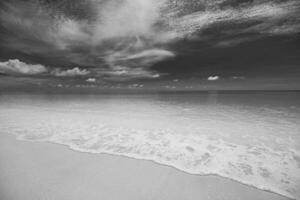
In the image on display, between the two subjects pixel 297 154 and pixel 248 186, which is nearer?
pixel 248 186

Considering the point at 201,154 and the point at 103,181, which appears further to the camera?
the point at 201,154

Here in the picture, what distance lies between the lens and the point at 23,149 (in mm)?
3773

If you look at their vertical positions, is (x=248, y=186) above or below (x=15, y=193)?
below

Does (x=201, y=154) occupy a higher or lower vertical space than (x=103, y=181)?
lower

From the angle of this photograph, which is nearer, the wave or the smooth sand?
the smooth sand

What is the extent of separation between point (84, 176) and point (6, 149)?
127 inches

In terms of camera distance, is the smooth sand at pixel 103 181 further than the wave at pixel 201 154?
No

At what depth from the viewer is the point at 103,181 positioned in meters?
2.54

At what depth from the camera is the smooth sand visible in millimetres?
2240

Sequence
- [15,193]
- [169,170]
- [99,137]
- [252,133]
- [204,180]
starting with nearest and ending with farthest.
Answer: [15,193], [204,180], [169,170], [99,137], [252,133]

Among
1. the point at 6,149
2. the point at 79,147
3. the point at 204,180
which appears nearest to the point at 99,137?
the point at 79,147

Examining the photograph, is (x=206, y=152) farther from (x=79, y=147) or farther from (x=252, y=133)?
(x=79, y=147)

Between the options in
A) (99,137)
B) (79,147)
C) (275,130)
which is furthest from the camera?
(275,130)

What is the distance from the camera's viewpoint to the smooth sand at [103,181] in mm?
2240
